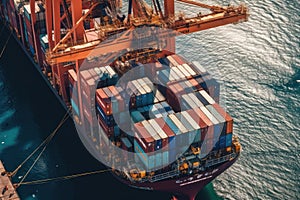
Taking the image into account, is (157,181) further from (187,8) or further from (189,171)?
(187,8)

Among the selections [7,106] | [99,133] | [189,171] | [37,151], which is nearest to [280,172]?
[189,171]

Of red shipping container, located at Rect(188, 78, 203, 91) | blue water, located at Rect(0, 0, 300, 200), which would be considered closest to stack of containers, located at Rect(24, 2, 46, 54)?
blue water, located at Rect(0, 0, 300, 200)

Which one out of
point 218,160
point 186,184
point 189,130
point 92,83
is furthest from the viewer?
point 92,83

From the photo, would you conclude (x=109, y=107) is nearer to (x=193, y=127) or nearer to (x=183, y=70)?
(x=193, y=127)

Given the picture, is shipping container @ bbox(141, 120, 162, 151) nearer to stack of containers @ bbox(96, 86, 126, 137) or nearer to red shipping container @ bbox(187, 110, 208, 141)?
stack of containers @ bbox(96, 86, 126, 137)

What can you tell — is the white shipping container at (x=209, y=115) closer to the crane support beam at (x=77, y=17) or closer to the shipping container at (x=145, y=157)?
the shipping container at (x=145, y=157)

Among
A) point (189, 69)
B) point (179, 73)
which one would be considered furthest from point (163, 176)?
point (189, 69)

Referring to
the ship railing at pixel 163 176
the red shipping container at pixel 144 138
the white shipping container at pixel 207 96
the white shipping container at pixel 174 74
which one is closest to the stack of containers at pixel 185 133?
the red shipping container at pixel 144 138
